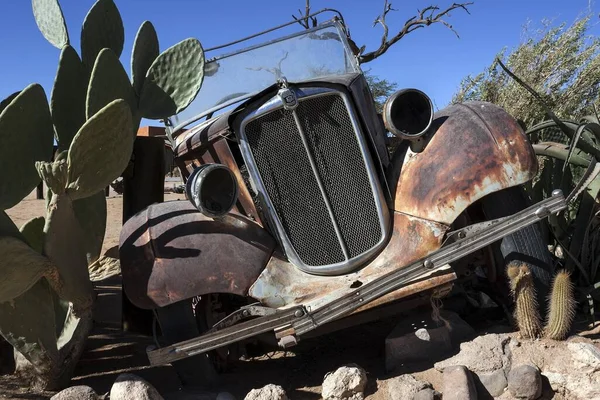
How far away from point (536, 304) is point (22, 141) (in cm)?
300

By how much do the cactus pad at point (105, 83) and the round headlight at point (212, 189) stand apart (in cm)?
78

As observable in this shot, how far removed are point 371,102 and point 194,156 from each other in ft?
4.14

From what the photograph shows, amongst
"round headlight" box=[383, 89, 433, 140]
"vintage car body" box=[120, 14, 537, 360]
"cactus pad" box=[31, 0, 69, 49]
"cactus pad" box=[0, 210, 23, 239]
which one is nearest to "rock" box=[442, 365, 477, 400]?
"vintage car body" box=[120, 14, 537, 360]

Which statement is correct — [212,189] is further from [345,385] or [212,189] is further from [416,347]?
[416,347]

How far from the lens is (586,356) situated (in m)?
2.93

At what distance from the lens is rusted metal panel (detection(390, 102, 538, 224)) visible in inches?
128

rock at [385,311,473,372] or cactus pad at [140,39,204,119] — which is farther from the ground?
cactus pad at [140,39,204,119]

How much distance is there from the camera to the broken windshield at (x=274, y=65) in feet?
15.5

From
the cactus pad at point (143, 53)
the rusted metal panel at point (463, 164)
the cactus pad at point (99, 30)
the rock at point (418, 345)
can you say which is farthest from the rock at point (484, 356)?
the cactus pad at point (99, 30)

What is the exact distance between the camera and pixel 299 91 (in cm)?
350

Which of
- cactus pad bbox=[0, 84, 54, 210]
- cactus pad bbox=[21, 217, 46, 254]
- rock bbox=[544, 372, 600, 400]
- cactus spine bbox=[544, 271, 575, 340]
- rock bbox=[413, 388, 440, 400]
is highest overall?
cactus pad bbox=[0, 84, 54, 210]

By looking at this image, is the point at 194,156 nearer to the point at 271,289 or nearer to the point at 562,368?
the point at 271,289

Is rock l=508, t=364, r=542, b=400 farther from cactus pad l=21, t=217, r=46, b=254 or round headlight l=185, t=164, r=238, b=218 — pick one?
cactus pad l=21, t=217, r=46, b=254

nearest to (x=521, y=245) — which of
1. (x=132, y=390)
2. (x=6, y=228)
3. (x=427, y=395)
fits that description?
(x=427, y=395)
